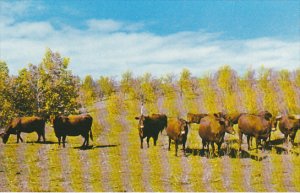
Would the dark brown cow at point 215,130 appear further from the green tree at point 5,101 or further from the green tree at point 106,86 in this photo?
the green tree at point 106,86

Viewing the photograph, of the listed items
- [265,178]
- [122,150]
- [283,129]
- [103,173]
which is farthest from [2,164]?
[283,129]

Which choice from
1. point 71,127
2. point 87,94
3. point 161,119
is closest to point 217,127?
point 161,119

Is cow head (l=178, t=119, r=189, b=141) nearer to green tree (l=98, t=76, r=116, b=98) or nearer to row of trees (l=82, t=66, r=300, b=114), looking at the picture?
row of trees (l=82, t=66, r=300, b=114)

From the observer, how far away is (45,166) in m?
13.9

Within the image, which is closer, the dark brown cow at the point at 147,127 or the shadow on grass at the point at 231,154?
the shadow on grass at the point at 231,154

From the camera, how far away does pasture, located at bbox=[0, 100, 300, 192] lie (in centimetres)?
1101

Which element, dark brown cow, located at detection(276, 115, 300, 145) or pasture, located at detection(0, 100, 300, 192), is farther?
dark brown cow, located at detection(276, 115, 300, 145)

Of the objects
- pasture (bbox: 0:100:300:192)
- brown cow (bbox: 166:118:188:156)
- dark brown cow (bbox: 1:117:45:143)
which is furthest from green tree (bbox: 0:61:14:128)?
brown cow (bbox: 166:118:188:156)

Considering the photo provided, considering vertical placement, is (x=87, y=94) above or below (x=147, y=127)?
above

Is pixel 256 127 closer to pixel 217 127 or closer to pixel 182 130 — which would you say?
pixel 217 127

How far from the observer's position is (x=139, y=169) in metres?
13.6

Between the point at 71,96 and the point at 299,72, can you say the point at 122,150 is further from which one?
the point at 299,72

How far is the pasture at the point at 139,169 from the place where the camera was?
36.1 feet

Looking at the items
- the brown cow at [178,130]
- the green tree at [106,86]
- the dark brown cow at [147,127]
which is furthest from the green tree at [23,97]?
the green tree at [106,86]
